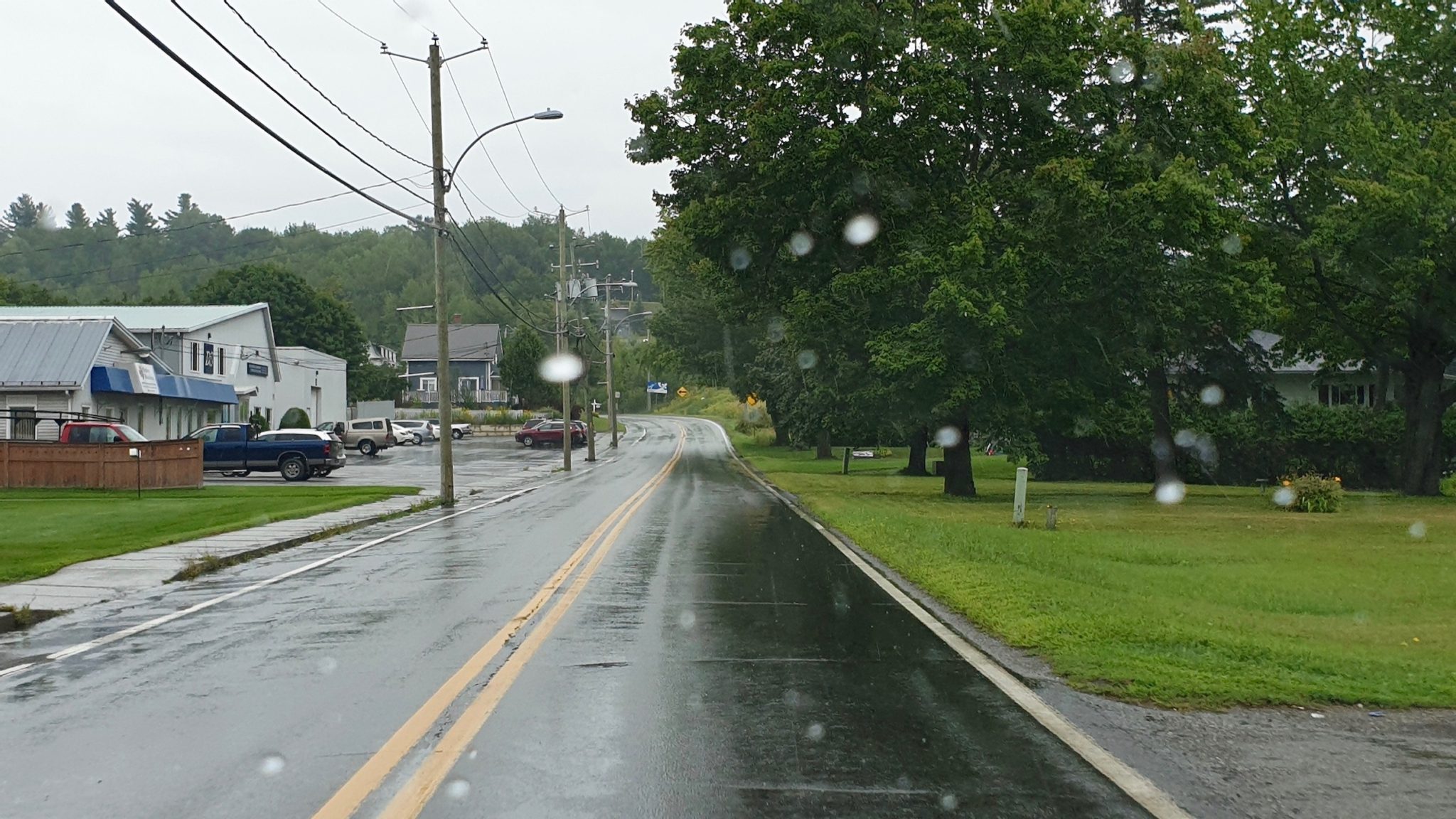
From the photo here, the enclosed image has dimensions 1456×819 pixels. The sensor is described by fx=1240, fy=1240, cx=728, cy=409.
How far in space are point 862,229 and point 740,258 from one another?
3.44m

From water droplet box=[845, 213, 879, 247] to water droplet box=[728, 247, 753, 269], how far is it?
8.84 ft

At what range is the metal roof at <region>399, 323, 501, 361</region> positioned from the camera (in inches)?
4653

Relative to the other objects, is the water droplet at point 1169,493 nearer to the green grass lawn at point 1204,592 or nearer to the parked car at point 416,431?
the green grass lawn at point 1204,592

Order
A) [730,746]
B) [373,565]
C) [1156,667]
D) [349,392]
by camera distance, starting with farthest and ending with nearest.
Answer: [349,392]
[373,565]
[1156,667]
[730,746]

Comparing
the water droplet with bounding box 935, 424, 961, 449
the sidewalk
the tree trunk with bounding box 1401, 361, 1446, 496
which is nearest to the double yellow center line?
the sidewalk

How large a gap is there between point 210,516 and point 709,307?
150ft

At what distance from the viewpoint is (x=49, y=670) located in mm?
8969

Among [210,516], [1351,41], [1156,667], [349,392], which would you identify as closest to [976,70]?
[1351,41]

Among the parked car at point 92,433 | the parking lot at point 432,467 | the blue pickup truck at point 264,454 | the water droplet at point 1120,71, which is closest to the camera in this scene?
the water droplet at point 1120,71

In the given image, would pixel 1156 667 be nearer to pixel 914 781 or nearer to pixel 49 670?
pixel 914 781

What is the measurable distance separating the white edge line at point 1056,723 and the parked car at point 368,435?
53.2 meters

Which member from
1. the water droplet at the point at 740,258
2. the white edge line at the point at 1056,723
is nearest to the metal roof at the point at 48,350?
the water droplet at the point at 740,258

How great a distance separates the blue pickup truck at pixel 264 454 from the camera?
1576 inches

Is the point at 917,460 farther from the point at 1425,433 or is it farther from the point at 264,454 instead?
the point at 264,454
